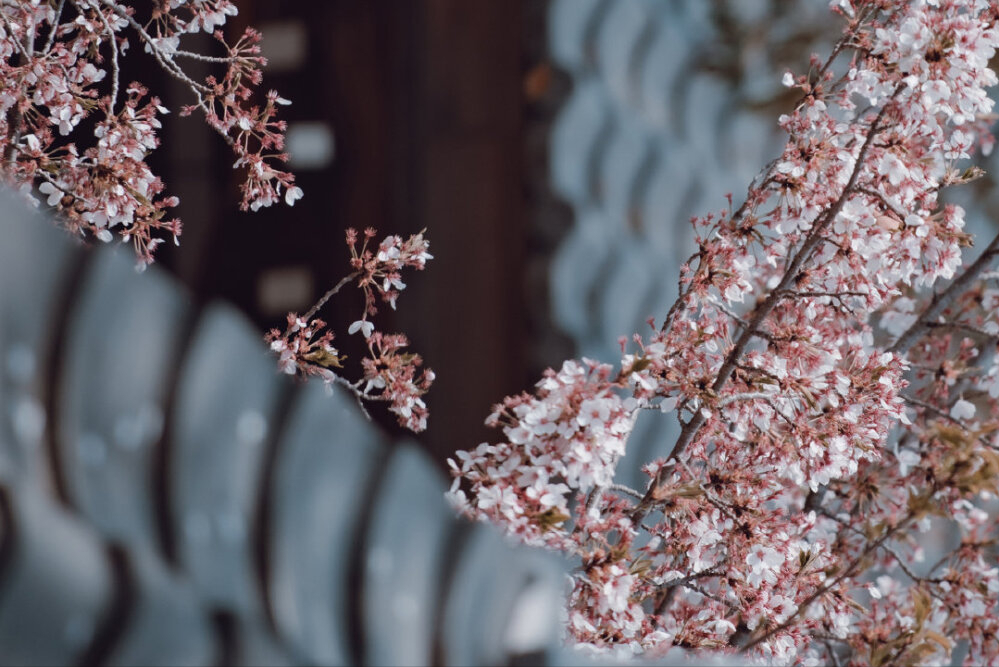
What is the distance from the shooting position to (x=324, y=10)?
1.55 metres

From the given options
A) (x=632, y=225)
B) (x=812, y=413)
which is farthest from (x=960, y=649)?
(x=632, y=225)

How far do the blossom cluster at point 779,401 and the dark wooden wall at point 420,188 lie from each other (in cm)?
67

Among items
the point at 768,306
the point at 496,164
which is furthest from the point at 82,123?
the point at 496,164

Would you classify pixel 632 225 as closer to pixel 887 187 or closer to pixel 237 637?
pixel 887 187

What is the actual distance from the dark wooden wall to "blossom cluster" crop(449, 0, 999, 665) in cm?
67

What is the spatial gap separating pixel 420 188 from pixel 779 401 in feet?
2.97

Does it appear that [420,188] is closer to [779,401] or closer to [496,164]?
[496,164]

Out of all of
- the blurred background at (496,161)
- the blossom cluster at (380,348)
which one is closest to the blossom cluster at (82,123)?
the blossom cluster at (380,348)

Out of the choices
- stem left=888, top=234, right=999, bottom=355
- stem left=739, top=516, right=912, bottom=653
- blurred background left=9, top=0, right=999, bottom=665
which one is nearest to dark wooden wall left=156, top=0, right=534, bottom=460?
blurred background left=9, top=0, right=999, bottom=665

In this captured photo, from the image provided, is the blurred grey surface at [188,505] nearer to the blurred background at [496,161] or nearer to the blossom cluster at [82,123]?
the blossom cluster at [82,123]

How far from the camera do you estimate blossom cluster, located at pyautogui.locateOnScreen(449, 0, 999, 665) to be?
2.22 ft

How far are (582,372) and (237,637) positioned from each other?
0.37 metres

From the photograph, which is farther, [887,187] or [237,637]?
[887,187]

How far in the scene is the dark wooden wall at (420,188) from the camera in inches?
58.3
